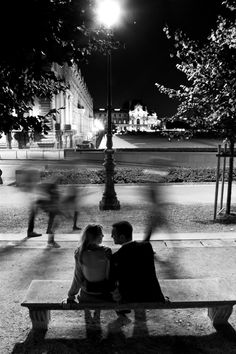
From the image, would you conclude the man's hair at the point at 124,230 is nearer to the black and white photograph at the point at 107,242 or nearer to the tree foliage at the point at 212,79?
the black and white photograph at the point at 107,242

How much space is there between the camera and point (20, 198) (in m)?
13.7

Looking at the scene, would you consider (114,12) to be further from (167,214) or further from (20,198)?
(20,198)

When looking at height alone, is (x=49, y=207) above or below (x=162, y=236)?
above

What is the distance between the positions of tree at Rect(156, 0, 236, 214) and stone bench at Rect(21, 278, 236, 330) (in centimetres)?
569

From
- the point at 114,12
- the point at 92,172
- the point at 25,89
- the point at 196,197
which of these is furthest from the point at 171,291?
the point at 92,172

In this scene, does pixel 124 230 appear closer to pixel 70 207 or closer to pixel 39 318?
pixel 39 318

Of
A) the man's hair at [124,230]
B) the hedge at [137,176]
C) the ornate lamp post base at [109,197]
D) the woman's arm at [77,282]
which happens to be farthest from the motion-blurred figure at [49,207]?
the hedge at [137,176]

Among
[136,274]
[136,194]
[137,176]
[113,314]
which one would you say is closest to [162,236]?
[113,314]

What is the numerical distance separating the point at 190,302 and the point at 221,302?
1.30 ft

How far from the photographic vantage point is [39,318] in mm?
4668

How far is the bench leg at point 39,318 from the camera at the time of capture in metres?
4.62

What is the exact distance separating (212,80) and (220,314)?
267 inches

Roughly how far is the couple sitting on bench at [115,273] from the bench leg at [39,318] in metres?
0.41

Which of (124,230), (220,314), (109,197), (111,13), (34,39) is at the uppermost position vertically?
(111,13)
